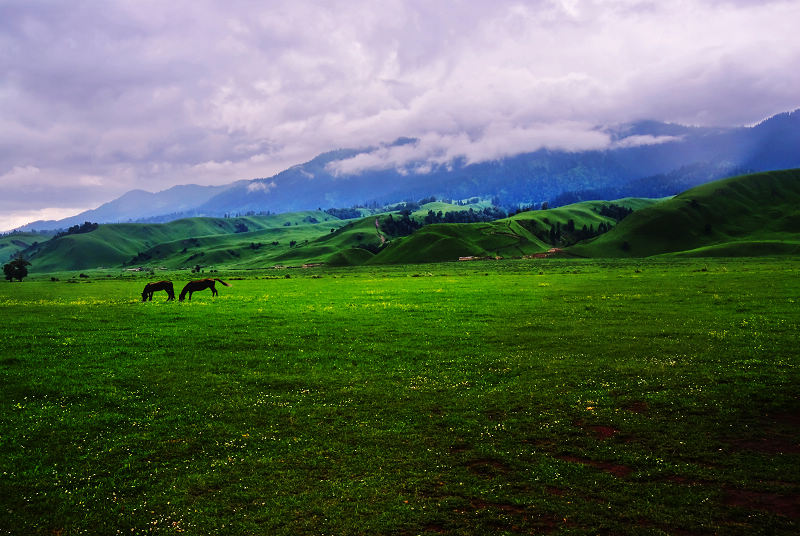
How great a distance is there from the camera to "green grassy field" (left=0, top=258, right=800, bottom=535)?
33.4 feet

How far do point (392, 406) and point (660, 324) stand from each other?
22459 millimetres

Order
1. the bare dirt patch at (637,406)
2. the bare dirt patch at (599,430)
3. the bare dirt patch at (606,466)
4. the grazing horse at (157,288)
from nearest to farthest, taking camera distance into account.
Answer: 1. the bare dirt patch at (606,466)
2. the bare dirt patch at (599,430)
3. the bare dirt patch at (637,406)
4. the grazing horse at (157,288)

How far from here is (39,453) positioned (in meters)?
13.1

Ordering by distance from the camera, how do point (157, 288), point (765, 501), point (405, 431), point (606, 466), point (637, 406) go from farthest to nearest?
point (157, 288) < point (637, 406) < point (405, 431) < point (606, 466) < point (765, 501)

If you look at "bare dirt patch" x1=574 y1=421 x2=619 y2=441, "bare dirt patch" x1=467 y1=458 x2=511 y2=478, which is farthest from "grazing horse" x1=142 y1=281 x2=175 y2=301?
"bare dirt patch" x1=574 y1=421 x2=619 y2=441

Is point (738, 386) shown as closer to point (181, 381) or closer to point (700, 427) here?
point (700, 427)

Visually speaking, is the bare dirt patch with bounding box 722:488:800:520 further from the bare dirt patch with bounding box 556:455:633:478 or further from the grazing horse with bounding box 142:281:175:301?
the grazing horse with bounding box 142:281:175:301

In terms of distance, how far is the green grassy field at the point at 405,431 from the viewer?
10.2 meters

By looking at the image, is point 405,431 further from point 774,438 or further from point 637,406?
point 774,438

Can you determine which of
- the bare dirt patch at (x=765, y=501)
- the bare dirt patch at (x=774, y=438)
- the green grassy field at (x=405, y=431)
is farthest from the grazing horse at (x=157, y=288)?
the bare dirt patch at (x=765, y=501)

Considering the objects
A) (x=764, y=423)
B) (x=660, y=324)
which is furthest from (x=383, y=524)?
(x=660, y=324)

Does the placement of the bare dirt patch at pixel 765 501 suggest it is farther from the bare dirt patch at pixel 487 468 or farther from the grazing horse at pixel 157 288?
the grazing horse at pixel 157 288

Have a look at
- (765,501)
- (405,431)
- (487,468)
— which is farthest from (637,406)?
(405,431)

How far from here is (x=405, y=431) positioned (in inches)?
564
